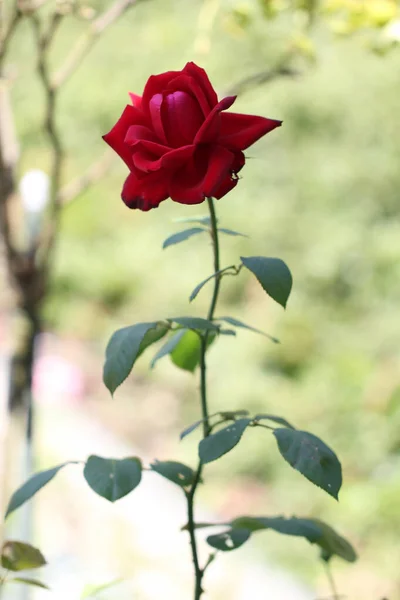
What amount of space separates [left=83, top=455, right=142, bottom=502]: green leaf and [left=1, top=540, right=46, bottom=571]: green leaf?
0.30ft

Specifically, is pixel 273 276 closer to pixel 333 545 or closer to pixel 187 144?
pixel 187 144

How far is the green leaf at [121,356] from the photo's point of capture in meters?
0.55

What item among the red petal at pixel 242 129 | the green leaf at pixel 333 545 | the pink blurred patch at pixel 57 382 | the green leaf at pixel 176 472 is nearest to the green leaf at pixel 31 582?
the green leaf at pixel 176 472

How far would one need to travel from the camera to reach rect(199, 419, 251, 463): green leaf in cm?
55

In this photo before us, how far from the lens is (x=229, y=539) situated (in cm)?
64

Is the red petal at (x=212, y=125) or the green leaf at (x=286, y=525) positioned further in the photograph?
the green leaf at (x=286, y=525)

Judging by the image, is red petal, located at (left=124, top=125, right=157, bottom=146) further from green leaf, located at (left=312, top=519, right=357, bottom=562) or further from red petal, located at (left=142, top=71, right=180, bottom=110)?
green leaf, located at (left=312, top=519, right=357, bottom=562)

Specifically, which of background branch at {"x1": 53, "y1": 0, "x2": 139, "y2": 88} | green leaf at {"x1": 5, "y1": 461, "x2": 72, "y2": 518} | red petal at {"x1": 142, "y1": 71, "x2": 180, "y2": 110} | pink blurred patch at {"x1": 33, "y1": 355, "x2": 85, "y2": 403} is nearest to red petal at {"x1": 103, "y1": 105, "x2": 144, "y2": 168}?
red petal at {"x1": 142, "y1": 71, "x2": 180, "y2": 110}

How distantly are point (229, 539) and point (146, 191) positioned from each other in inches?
10.8

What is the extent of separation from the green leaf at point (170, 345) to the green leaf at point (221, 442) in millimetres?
102

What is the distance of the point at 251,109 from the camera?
3533mm

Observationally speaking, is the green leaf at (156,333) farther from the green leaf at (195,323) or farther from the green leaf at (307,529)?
the green leaf at (307,529)

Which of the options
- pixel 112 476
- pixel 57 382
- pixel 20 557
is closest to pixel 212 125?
pixel 112 476

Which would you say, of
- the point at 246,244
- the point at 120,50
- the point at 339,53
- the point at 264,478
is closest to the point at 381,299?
the point at 246,244
